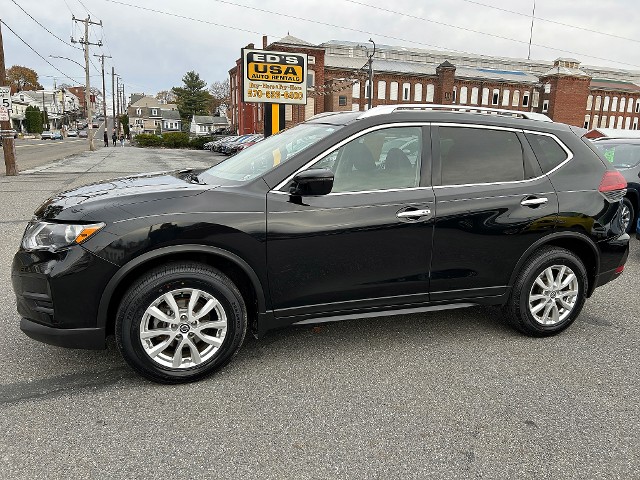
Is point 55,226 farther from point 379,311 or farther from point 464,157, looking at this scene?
point 464,157

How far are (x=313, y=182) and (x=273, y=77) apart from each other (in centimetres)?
1360

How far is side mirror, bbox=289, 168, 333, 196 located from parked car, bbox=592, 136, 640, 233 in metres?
5.66

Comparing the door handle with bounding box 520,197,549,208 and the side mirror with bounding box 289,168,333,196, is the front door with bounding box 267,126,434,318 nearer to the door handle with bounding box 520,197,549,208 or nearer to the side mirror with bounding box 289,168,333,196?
the side mirror with bounding box 289,168,333,196

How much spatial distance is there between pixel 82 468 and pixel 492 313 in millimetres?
3487

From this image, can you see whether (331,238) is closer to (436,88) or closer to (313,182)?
(313,182)

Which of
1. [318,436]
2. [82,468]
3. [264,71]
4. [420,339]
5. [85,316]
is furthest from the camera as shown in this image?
[264,71]

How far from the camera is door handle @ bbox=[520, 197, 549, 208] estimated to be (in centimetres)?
366

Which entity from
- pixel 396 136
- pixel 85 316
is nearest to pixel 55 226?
pixel 85 316

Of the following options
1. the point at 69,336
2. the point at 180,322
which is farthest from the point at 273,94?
the point at 69,336

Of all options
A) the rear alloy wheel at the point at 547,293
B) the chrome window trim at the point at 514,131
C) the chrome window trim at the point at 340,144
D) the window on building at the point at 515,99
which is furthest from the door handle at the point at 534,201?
the window on building at the point at 515,99

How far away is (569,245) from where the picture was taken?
13.0 feet

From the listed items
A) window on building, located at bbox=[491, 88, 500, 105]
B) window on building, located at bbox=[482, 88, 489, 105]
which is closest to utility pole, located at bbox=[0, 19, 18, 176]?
window on building, located at bbox=[482, 88, 489, 105]

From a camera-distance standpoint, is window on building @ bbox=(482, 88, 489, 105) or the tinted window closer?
the tinted window

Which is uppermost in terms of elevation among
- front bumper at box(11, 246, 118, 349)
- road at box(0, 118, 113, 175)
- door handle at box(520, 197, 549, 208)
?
door handle at box(520, 197, 549, 208)
